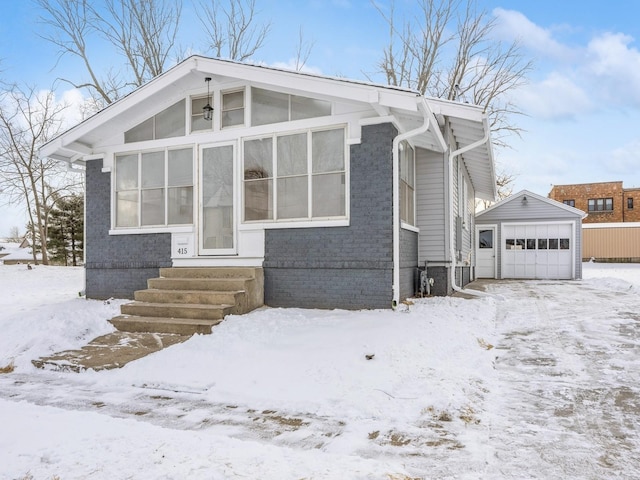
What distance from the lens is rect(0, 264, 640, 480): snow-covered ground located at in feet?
7.81

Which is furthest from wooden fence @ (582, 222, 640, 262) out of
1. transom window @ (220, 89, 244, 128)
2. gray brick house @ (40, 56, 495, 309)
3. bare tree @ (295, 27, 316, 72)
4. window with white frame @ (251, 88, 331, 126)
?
transom window @ (220, 89, 244, 128)

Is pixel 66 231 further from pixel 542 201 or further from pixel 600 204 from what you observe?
pixel 600 204

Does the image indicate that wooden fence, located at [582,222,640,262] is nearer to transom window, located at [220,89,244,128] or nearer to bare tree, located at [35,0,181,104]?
bare tree, located at [35,0,181,104]

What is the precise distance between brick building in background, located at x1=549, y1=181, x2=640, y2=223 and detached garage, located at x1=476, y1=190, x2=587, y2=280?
1976 cm

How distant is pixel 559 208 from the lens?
15.5 metres

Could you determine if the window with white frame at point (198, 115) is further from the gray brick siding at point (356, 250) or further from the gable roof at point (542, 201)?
the gable roof at point (542, 201)

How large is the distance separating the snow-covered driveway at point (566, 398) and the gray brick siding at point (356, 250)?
199 centimetres

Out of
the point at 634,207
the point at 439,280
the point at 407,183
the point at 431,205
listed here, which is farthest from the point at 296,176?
the point at 634,207

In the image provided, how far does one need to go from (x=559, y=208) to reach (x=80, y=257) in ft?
83.8

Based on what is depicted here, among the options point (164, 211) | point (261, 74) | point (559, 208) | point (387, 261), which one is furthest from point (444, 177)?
point (559, 208)

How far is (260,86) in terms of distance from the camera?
7438mm

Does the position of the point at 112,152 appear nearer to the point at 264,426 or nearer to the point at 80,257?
the point at 264,426

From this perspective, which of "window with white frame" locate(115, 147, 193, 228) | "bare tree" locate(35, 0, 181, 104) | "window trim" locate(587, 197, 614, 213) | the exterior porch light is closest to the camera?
the exterior porch light

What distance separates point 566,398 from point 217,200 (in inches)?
244
